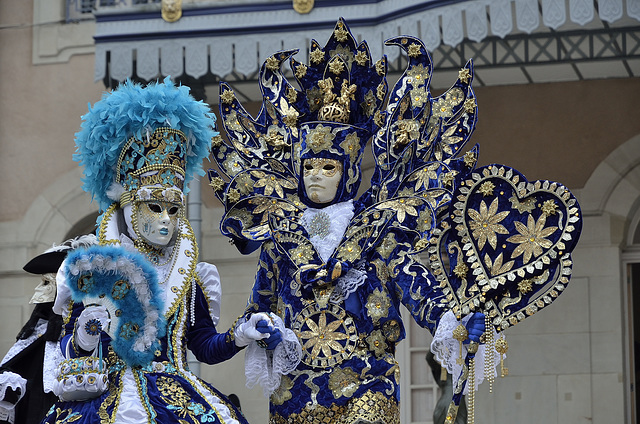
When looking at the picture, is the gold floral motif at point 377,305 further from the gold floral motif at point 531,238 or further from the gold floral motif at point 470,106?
the gold floral motif at point 470,106

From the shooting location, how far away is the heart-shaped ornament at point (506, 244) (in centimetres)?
619

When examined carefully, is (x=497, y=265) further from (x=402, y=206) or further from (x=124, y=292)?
(x=124, y=292)

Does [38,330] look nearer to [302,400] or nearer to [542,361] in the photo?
[302,400]

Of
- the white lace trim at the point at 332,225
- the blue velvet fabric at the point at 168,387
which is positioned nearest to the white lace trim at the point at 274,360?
the blue velvet fabric at the point at 168,387

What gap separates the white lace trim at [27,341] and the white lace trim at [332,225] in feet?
5.83

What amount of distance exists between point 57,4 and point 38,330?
6012mm

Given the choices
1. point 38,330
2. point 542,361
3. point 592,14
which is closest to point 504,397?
point 542,361

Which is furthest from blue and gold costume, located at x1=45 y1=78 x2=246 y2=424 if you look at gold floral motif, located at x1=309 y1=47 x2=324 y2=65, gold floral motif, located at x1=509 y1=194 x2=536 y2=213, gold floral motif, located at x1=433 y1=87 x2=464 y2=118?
gold floral motif, located at x1=509 y1=194 x2=536 y2=213

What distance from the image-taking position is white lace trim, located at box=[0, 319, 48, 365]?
7.40m

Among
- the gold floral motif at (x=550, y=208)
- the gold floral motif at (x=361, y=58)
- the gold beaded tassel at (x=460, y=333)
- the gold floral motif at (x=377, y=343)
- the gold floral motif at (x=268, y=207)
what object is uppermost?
the gold floral motif at (x=361, y=58)

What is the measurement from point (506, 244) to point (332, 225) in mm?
814

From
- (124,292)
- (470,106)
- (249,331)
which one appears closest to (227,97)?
(470,106)

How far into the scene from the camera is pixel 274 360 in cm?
634

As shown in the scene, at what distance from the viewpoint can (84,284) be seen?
5773 mm
